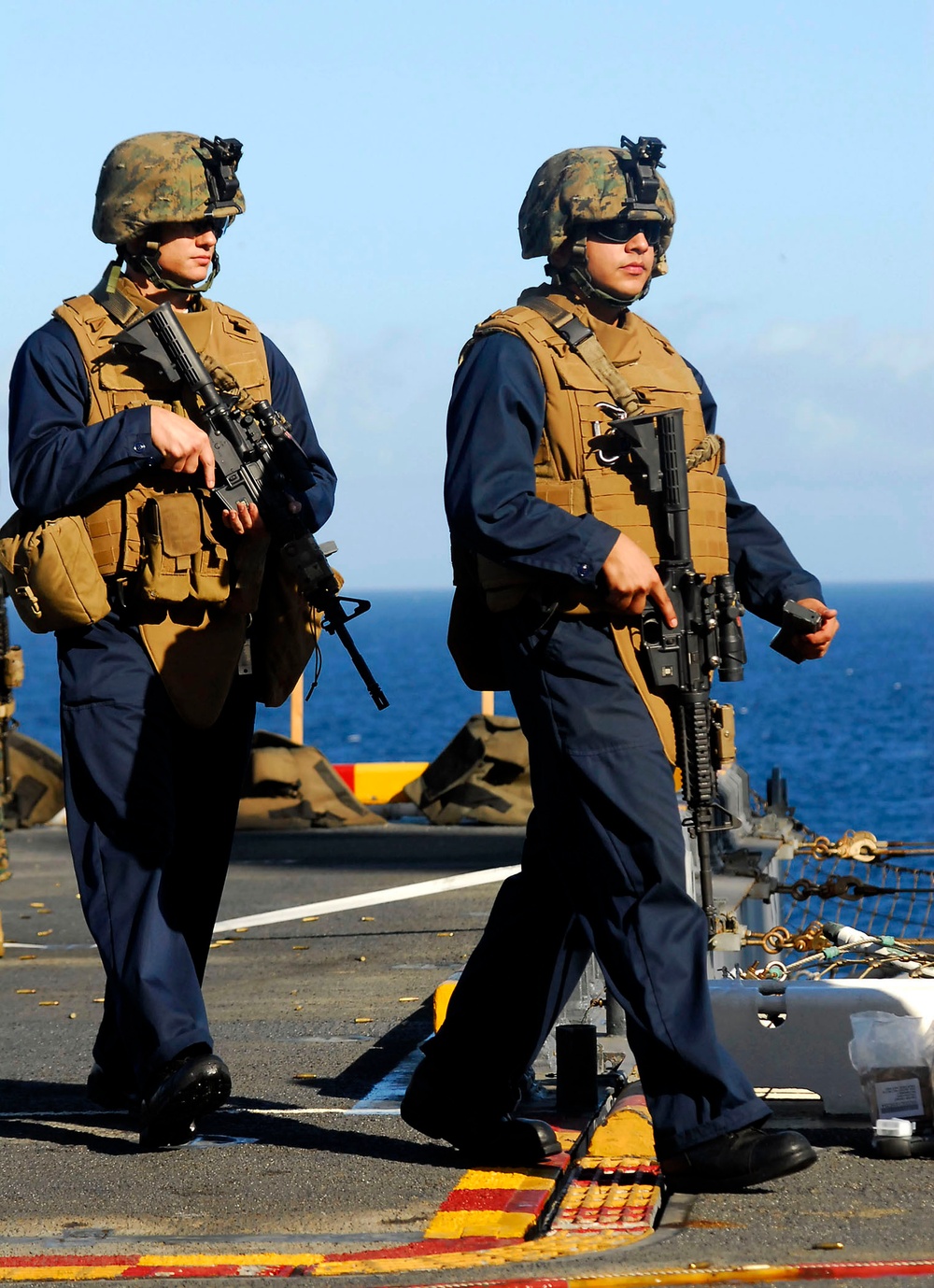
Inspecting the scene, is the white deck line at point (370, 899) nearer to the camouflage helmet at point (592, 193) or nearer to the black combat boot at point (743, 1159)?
the camouflage helmet at point (592, 193)

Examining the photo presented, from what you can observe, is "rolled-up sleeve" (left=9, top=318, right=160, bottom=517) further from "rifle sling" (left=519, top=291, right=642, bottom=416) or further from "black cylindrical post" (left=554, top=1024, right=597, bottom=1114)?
"black cylindrical post" (left=554, top=1024, right=597, bottom=1114)

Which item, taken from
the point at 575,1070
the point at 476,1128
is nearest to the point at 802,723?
the point at 575,1070

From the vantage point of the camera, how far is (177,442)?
4836 mm

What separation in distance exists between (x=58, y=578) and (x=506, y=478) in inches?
45.2

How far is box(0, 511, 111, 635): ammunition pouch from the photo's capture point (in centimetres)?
485

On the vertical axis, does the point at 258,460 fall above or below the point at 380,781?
above

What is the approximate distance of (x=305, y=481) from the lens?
525 cm

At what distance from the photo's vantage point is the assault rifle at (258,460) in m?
5.03

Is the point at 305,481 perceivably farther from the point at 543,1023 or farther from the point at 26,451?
the point at 543,1023

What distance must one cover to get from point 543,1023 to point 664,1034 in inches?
18.5

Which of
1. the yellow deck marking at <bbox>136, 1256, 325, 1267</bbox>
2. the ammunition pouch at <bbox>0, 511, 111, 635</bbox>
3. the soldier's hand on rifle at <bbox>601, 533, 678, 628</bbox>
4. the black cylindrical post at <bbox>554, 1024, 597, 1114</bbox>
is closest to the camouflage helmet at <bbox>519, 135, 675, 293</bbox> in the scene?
the soldier's hand on rifle at <bbox>601, 533, 678, 628</bbox>

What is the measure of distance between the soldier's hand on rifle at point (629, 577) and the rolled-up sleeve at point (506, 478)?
0.02m

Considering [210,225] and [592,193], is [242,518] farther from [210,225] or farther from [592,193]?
[592,193]

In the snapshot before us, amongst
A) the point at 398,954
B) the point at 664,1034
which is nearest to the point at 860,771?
the point at 398,954
